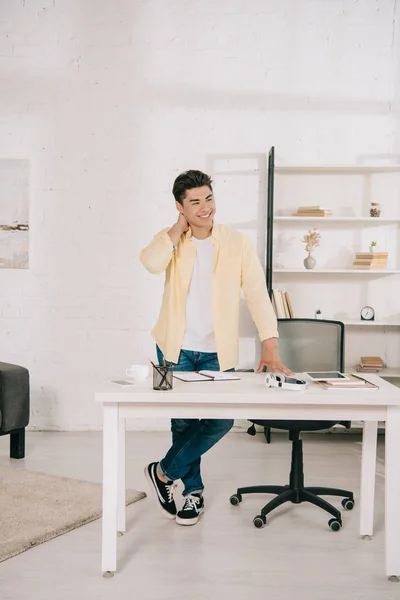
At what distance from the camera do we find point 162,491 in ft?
9.99

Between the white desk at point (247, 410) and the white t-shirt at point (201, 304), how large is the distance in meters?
0.52

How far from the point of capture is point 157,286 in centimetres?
497

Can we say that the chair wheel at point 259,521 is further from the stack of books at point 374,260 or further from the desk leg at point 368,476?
the stack of books at point 374,260

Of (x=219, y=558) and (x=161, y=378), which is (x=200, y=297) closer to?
(x=161, y=378)

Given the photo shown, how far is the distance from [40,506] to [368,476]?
4.86 feet

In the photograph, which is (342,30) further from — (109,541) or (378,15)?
(109,541)

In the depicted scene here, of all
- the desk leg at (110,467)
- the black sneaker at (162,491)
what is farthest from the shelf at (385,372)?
the desk leg at (110,467)

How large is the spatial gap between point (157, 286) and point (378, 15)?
2.46 metres

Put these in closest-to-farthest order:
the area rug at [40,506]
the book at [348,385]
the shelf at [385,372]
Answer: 1. the book at [348,385]
2. the area rug at [40,506]
3. the shelf at [385,372]

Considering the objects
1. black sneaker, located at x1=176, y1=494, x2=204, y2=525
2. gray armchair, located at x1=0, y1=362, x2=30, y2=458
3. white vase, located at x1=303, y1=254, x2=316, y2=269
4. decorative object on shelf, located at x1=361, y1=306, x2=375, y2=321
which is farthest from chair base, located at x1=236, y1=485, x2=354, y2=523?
white vase, located at x1=303, y1=254, x2=316, y2=269

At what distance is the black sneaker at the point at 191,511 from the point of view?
3004 millimetres

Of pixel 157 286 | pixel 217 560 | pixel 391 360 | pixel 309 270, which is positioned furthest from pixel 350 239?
pixel 217 560

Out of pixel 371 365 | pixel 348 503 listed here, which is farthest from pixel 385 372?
pixel 348 503

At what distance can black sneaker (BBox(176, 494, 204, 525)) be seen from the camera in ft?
9.86
